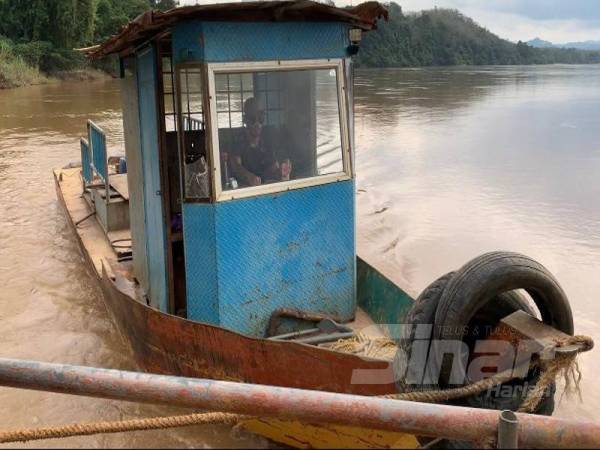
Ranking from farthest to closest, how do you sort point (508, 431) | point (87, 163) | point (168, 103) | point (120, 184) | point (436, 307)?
point (87, 163) → point (120, 184) → point (168, 103) → point (436, 307) → point (508, 431)

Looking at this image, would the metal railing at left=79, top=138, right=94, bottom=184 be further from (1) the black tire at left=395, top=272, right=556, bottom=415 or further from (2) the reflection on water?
(1) the black tire at left=395, top=272, right=556, bottom=415

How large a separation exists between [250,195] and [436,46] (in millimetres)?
80012

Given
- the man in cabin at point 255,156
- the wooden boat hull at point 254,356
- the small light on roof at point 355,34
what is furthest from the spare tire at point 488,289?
the small light on roof at point 355,34

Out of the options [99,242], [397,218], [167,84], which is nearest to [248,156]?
[167,84]

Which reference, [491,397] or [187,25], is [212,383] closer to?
[491,397]

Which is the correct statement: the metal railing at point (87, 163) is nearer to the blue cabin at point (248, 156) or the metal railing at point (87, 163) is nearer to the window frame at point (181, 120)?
the blue cabin at point (248, 156)

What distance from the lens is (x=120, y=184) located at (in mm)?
8219

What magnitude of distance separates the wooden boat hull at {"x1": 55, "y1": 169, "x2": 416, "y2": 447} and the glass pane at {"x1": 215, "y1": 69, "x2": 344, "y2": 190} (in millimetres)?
1000

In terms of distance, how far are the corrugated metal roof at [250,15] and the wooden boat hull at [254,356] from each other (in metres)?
1.83

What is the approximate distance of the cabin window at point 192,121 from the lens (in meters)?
4.03

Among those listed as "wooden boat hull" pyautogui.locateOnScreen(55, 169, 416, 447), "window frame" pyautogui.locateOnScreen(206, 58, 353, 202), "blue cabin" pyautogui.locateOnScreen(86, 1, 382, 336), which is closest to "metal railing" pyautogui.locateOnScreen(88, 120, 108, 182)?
"wooden boat hull" pyautogui.locateOnScreen(55, 169, 416, 447)

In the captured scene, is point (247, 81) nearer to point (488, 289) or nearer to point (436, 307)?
point (436, 307)

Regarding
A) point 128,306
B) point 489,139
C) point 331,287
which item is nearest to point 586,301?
point 331,287

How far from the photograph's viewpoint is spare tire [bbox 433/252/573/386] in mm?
2850
